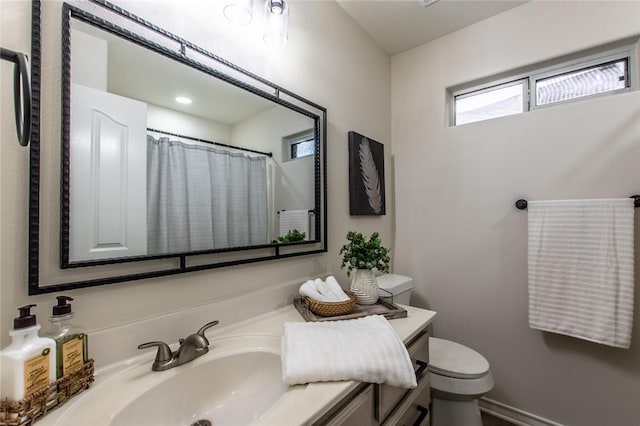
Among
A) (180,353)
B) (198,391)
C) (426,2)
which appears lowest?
(198,391)

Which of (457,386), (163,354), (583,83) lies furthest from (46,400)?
(583,83)

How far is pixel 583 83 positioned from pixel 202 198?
7.21 ft

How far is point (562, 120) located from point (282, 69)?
1.57m

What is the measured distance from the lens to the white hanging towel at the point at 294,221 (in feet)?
4.16

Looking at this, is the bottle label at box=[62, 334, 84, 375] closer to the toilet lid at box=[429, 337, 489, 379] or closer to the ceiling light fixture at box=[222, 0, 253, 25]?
the ceiling light fixture at box=[222, 0, 253, 25]

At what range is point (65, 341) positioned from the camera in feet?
1.99

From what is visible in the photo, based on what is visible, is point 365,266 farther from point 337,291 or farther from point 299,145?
point 299,145

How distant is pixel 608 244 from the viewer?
132 cm

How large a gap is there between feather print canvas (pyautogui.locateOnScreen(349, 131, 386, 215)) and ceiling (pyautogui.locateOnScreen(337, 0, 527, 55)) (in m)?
0.79

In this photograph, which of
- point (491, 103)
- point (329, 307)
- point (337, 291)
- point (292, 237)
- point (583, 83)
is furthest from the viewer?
point (491, 103)

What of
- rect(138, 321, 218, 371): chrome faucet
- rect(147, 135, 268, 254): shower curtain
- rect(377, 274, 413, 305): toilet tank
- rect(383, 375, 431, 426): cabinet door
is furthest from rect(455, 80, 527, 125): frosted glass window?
rect(138, 321, 218, 371): chrome faucet

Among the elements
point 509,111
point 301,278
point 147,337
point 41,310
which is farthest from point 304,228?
point 509,111

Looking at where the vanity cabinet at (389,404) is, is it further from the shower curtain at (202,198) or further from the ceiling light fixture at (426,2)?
the ceiling light fixture at (426,2)

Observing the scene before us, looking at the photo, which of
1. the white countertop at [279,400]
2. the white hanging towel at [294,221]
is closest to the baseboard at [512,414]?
the white countertop at [279,400]
